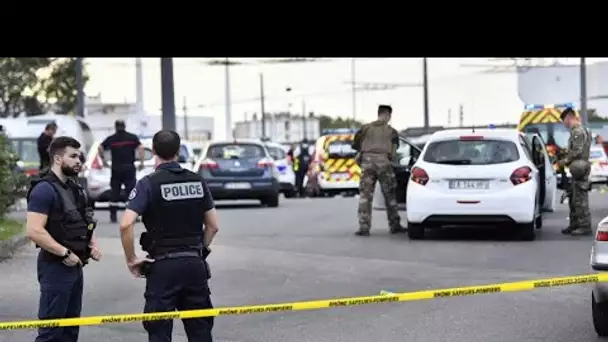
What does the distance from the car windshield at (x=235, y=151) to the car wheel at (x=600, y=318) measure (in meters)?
14.3

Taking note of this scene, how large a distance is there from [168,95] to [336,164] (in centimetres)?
608

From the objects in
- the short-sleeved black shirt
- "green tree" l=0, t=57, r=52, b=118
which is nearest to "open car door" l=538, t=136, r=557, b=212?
the short-sleeved black shirt

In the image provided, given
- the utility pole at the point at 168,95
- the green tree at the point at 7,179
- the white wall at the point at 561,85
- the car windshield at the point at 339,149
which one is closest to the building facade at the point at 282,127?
the white wall at the point at 561,85

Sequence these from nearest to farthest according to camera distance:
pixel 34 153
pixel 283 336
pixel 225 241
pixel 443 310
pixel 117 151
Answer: pixel 283 336 < pixel 443 310 < pixel 225 241 < pixel 117 151 < pixel 34 153

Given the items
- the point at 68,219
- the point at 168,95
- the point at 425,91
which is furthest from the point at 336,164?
the point at 425,91

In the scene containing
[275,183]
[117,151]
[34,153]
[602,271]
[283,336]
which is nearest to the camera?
[602,271]

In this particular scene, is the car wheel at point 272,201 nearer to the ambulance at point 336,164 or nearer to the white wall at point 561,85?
the ambulance at point 336,164

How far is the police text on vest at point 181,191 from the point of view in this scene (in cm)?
598

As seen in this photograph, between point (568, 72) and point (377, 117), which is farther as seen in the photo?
point (568, 72)
